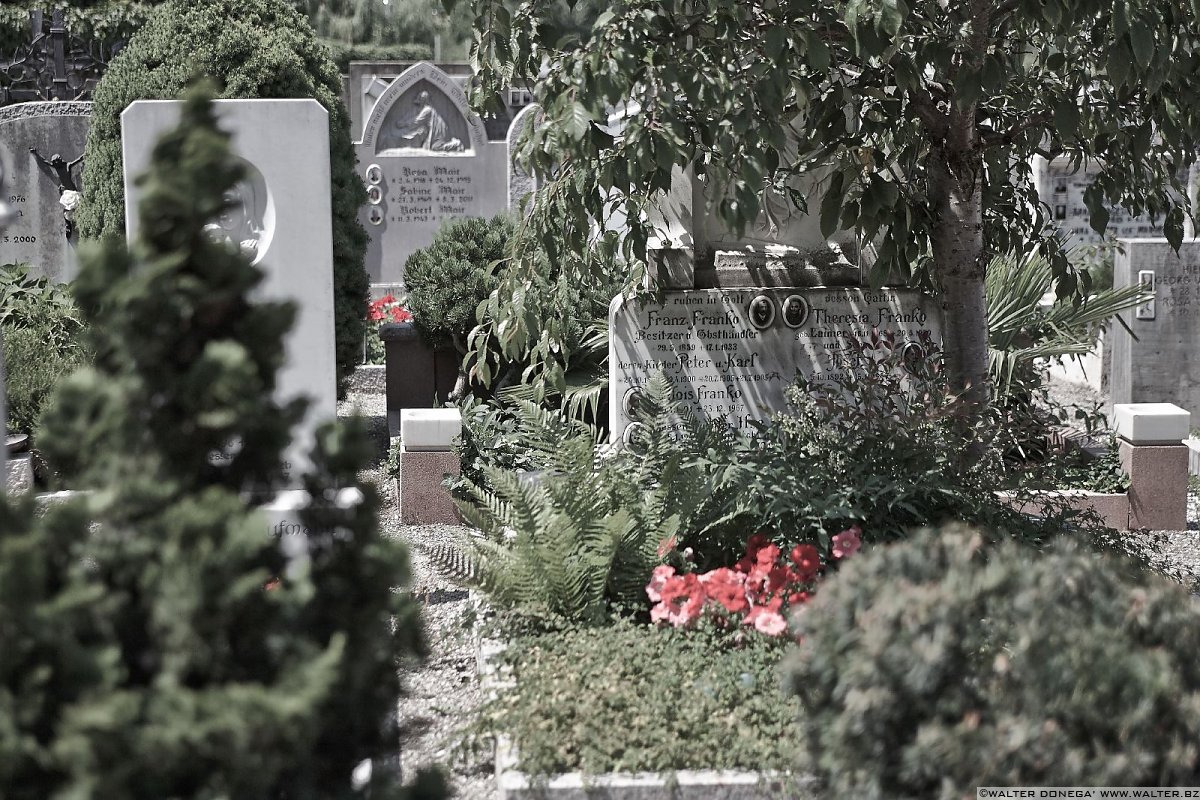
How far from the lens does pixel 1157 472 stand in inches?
253

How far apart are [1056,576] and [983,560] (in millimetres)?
870

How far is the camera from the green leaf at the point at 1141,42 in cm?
337

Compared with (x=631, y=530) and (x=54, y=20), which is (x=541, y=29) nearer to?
(x=631, y=530)

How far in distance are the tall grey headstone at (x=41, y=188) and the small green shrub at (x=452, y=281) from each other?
10.0 feet

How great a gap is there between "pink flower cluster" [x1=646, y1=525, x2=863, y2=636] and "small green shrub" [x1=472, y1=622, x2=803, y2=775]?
0.08 meters

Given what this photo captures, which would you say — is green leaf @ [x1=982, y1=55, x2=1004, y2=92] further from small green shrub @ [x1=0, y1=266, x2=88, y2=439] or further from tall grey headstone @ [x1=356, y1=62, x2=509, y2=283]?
tall grey headstone @ [x1=356, y1=62, x2=509, y2=283]

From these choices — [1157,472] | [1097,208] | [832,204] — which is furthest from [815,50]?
[1157,472]

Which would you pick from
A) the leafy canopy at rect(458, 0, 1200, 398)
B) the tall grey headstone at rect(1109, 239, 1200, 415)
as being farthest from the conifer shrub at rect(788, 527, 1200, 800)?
the tall grey headstone at rect(1109, 239, 1200, 415)

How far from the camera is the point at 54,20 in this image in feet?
49.9

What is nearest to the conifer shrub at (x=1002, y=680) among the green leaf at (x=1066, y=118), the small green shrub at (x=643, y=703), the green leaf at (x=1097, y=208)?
the small green shrub at (x=643, y=703)

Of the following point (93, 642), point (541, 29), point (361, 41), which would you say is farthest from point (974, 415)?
point (361, 41)

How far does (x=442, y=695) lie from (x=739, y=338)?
220 cm

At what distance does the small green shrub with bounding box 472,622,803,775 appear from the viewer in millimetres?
3180

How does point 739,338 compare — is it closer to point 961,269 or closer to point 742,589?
point 961,269
